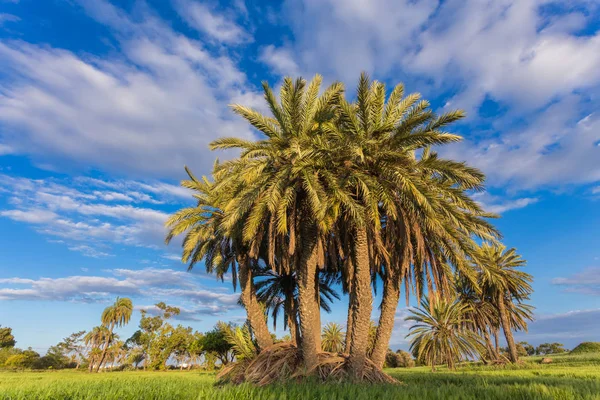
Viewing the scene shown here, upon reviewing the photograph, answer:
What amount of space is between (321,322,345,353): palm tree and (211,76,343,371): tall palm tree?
99.3 ft

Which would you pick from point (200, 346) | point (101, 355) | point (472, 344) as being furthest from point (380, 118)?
point (101, 355)

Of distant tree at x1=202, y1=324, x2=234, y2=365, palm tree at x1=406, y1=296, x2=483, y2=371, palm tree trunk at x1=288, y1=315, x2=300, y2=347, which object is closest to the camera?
palm tree trunk at x1=288, y1=315, x2=300, y2=347

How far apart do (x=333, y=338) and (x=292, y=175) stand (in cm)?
3601

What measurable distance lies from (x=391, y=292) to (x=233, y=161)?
439 inches

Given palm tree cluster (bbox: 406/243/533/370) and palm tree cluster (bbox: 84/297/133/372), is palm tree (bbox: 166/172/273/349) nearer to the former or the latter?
palm tree cluster (bbox: 406/243/533/370)

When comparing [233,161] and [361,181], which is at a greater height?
[233,161]

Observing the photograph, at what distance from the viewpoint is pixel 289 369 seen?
15.4 m

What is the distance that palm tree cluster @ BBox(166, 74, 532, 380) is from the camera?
14.7 m

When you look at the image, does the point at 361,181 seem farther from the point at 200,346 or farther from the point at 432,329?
the point at 200,346

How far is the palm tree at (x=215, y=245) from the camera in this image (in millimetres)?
20328

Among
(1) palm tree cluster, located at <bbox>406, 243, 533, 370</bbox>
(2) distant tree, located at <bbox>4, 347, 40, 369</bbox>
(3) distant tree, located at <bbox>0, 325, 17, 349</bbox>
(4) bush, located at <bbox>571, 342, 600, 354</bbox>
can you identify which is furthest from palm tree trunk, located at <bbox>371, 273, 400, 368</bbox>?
(3) distant tree, located at <bbox>0, 325, 17, 349</bbox>

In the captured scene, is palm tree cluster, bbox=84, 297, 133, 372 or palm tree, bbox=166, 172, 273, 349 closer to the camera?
palm tree, bbox=166, 172, 273, 349

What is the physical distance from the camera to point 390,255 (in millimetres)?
18172

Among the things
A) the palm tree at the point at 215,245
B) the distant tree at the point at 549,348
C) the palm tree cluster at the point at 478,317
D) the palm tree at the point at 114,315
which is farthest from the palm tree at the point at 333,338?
the distant tree at the point at 549,348
